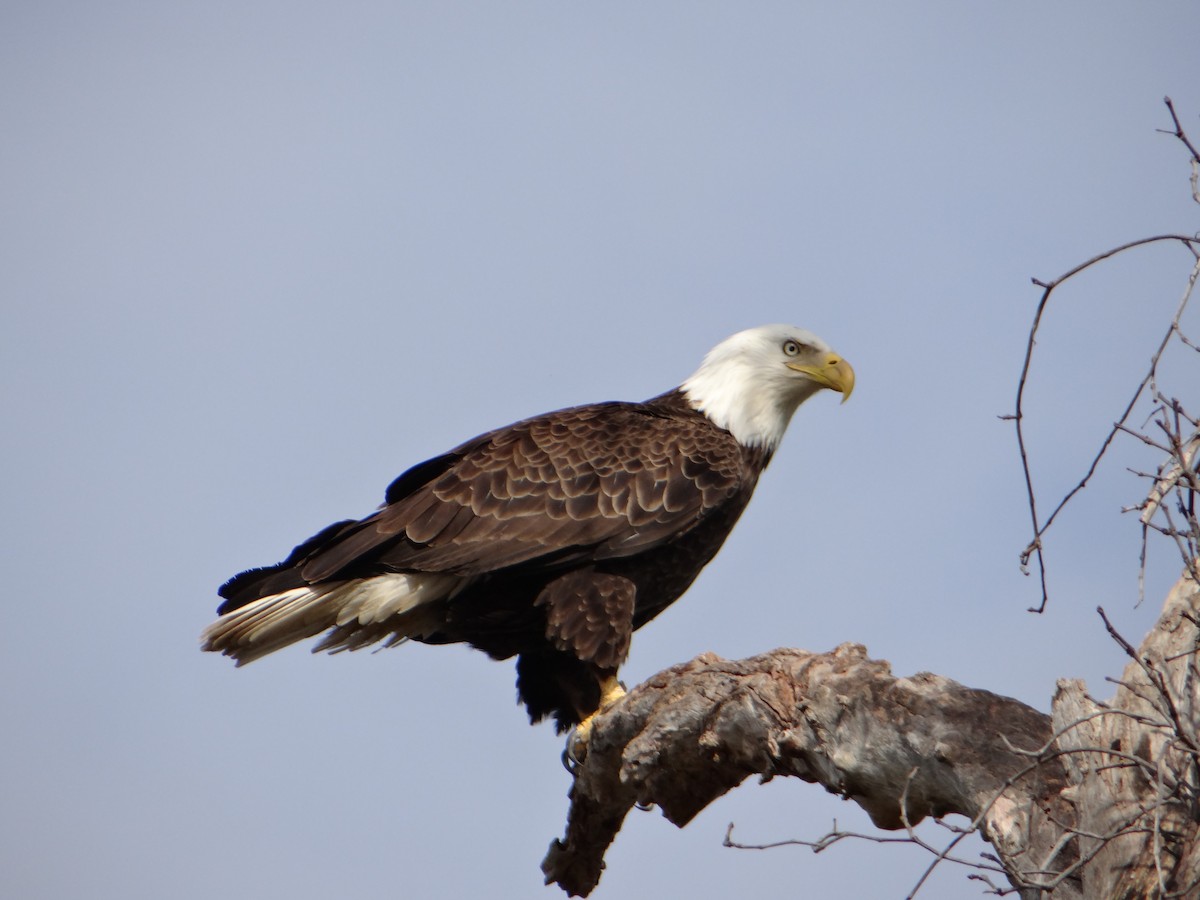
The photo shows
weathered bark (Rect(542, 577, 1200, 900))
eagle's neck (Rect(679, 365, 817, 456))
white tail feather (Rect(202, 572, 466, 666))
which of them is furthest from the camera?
eagle's neck (Rect(679, 365, 817, 456))

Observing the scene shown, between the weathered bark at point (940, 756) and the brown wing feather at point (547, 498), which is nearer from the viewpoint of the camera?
the weathered bark at point (940, 756)

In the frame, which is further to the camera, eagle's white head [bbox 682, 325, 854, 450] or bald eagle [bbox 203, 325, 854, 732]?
eagle's white head [bbox 682, 325, 854, 450]

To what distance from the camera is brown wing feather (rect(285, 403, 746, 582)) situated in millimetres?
6441

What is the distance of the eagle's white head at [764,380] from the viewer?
7.29m

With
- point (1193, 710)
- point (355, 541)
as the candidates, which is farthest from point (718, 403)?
point (1193, 710)

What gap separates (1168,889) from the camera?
3.41 meters

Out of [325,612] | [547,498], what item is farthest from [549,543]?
[325,612]

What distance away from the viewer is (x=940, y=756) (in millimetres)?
4254

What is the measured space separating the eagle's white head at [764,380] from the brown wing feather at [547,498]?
0.32 metres

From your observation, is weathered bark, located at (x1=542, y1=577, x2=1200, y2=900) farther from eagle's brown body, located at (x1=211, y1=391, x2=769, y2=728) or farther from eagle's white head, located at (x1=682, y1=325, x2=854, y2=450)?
eagle's white head, located at (x1=682, y1=325, x2=854, y2=450)

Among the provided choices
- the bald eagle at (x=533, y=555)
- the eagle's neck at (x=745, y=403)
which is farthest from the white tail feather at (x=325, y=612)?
the eagle's neck at (x=745, y=403)

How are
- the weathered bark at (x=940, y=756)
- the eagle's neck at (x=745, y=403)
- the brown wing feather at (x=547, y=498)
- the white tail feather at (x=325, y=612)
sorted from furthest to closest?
the eagle's neck at (x=745, y=403), the brown wing feather at (x=547, y=498), the white tail feather at (x=325, y=612), the weathered bark at (x=940, y=756)

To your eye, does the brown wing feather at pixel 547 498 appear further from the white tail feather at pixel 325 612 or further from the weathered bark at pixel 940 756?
the weathered bark at pixel 940 756

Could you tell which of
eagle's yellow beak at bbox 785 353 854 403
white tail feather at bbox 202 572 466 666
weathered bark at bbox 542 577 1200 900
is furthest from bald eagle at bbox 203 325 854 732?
weathered bark at bbox 542 577 1200 900
